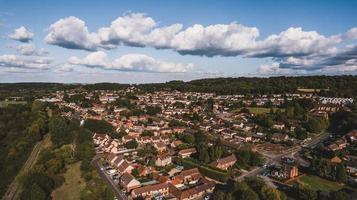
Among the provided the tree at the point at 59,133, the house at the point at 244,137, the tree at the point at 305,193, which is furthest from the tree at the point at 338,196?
the tree at the point at 59,133

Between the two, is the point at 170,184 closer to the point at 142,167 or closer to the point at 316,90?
the point at 142,167

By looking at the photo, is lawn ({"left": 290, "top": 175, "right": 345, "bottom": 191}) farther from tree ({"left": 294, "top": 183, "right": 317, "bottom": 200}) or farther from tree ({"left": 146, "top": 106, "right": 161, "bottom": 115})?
tree ({"left": 146, "top": 106, "right": 161, "bottom": 115})

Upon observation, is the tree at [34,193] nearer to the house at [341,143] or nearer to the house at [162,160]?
the house at [162,160]

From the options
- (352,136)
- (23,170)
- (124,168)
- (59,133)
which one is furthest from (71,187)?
(352,136)

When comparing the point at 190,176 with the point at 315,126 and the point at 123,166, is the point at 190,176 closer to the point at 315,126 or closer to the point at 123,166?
the point at 123,166

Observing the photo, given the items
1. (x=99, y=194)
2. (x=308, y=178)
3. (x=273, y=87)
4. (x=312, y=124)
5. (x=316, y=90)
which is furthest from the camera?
(x=273, y=87)

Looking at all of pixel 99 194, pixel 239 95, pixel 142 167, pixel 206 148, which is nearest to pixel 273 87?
pixel 239 95
